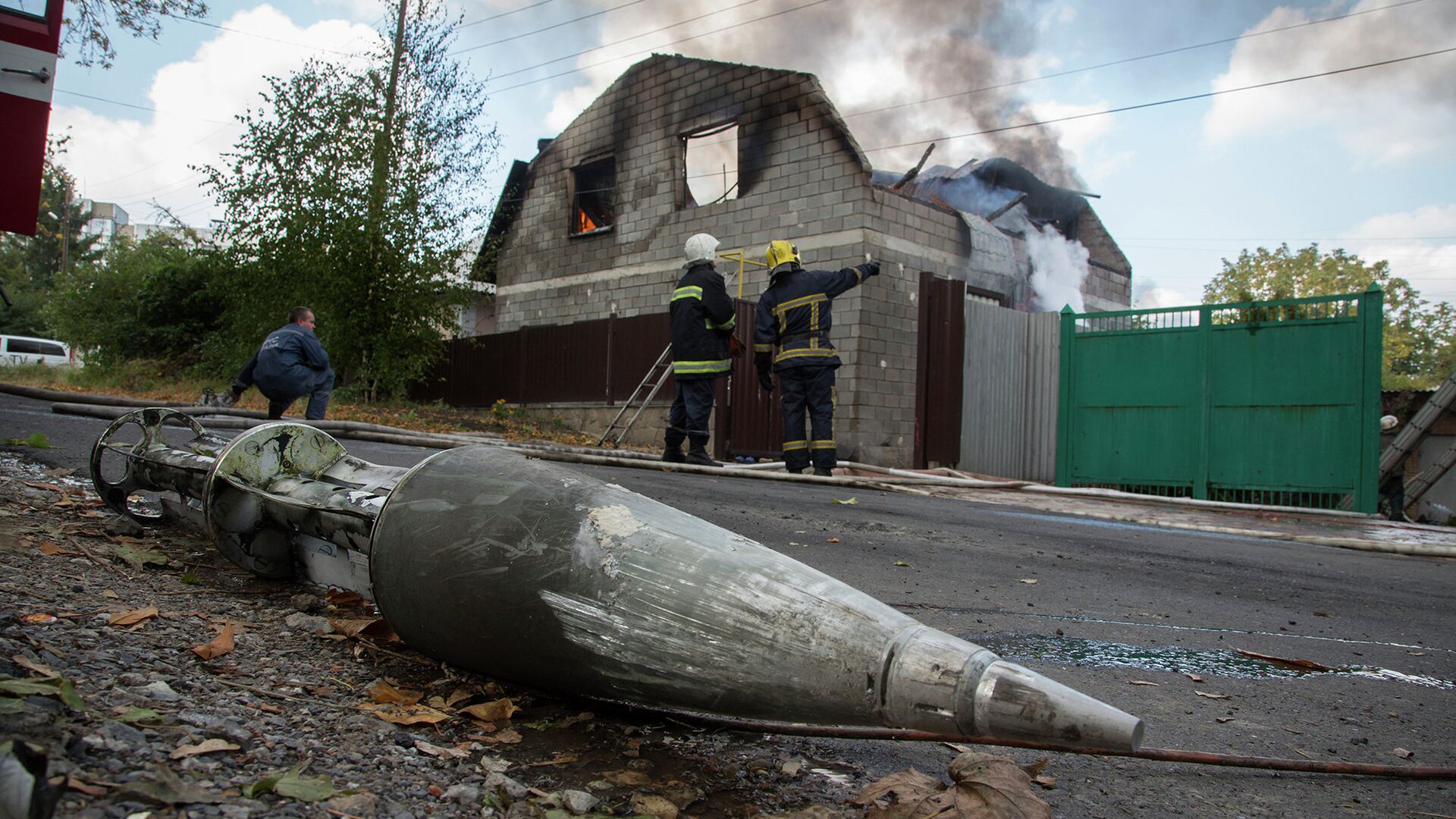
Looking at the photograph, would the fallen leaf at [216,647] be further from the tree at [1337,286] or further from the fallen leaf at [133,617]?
the tree at [1337,286]

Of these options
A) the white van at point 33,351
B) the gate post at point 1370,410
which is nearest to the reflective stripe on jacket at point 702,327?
the gate post at point 1370,410

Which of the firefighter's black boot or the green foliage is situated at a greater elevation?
the green foliage

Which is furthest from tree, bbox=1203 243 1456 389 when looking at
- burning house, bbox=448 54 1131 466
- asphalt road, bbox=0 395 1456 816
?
asphalt road, bbox=0 395 1456 816

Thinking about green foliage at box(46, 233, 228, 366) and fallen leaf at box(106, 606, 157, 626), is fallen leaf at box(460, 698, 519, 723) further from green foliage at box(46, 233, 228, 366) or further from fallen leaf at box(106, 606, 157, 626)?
green foliage at box(46, 233, 228, 366)

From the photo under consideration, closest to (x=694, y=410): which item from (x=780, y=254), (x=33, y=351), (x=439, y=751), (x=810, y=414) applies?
(x=810, y=414)

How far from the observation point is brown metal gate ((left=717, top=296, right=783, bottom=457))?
10648mm

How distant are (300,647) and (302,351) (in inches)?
242

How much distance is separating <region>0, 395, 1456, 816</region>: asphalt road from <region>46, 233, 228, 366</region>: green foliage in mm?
14408

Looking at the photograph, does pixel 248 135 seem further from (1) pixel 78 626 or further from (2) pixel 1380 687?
(2) pixel 1380 687

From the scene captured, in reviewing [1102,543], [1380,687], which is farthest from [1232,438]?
[1380,687]

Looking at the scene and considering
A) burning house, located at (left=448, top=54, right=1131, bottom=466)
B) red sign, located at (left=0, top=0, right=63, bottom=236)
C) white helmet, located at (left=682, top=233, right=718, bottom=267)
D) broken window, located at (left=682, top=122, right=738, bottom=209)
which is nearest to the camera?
red sign, located at (left=0, top=0, right=63, bottom=236)

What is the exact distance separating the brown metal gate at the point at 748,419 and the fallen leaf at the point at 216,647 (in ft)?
28.1

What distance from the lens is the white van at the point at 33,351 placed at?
87.5ft

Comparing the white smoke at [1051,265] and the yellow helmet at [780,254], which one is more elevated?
the white smoke at [1051,265]
